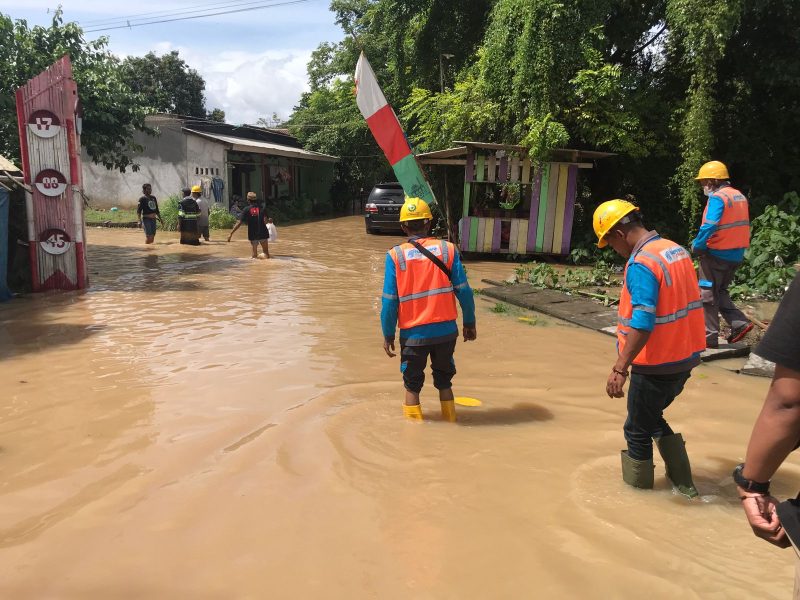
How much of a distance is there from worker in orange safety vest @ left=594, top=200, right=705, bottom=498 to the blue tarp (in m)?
8.32

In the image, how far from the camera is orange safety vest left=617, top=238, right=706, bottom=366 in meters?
3.30

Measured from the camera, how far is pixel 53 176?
31.0 feet

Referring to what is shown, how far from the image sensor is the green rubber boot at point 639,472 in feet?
11.6

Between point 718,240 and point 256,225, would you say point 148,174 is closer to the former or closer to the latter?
point 256,225

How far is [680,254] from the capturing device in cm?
339

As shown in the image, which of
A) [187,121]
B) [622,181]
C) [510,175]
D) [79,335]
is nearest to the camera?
[79,335]

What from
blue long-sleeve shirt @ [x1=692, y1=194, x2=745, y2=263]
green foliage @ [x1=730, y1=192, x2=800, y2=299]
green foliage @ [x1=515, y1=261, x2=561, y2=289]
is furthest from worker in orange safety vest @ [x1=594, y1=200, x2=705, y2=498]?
green foliage @ [x1=515, y1=261, x2=561, y2=289]

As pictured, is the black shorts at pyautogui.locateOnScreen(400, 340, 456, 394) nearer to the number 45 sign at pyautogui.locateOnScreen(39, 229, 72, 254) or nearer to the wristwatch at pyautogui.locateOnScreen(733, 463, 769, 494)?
the wristwatch at pyautogui.locateOnScreen(733, 463, 769, 494)

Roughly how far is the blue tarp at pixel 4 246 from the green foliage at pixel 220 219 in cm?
1280

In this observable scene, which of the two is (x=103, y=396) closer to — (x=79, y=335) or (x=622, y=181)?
(x=79, y=335)

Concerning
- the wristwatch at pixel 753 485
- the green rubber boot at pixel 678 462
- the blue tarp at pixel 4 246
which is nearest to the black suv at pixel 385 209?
the blue tarp at pixel 4 246

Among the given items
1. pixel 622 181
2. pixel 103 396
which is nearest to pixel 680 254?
pixel 103 396

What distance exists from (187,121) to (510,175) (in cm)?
1526

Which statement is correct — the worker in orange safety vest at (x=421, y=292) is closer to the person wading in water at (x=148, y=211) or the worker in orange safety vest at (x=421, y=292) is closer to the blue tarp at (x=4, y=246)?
the blue tarp at (x=4, y=246)
